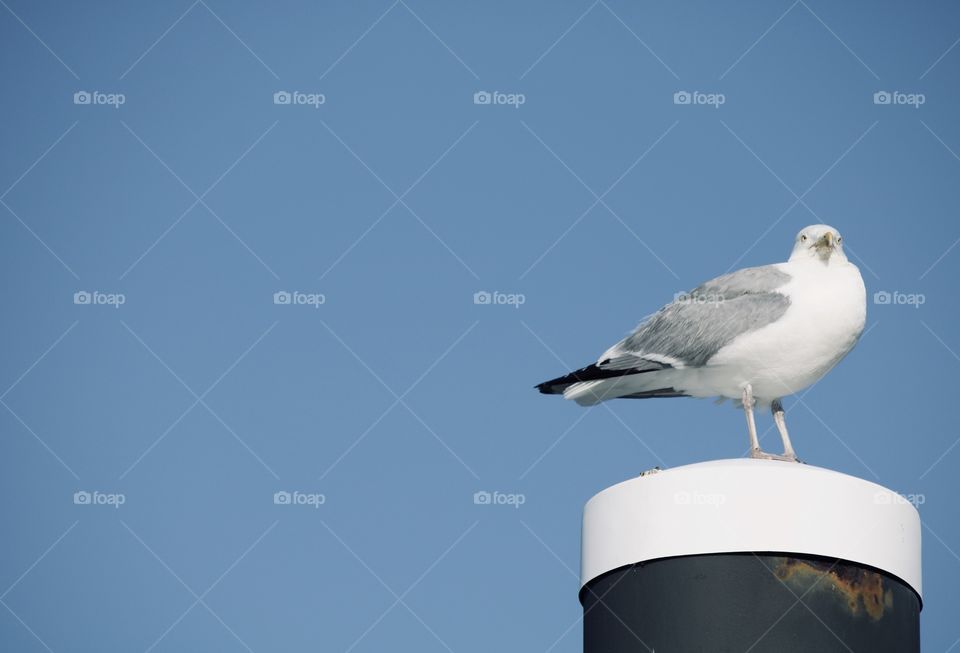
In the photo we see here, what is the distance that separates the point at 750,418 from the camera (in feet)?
39.5

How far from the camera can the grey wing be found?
1206 centimetres

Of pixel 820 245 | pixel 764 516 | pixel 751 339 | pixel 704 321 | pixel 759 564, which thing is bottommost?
pixel 759 564

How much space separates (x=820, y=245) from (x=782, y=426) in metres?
1.74

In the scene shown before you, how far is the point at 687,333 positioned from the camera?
489 inches

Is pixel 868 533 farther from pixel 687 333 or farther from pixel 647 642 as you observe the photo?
pixel 687 333

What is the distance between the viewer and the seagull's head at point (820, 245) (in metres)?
12.2

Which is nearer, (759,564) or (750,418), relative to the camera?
(759,564)

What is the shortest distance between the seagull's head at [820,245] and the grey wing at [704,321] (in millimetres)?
315

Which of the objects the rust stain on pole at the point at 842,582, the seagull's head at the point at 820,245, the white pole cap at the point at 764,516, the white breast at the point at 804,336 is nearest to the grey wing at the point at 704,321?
the white breast at the point at 804,336

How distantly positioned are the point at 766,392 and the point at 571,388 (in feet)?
6.13

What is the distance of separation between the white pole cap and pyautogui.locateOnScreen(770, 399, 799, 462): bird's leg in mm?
2240

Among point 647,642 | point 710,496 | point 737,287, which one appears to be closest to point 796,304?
point 737,287

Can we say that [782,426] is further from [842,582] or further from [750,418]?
[842,582]

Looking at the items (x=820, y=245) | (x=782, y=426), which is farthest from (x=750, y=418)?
(x=820, y=245)
